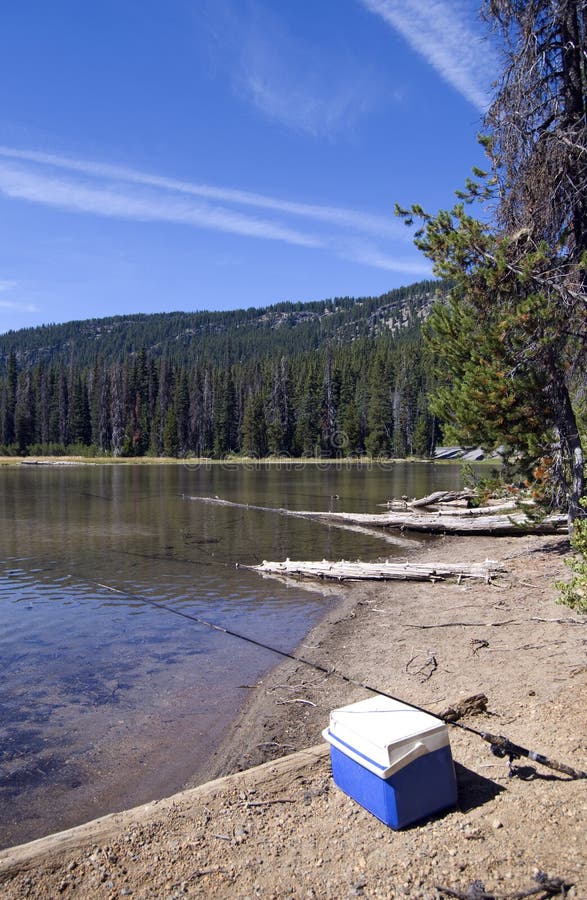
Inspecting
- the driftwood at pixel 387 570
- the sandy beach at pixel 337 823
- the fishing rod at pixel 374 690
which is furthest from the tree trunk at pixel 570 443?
the fishing rod at pixel 374 690

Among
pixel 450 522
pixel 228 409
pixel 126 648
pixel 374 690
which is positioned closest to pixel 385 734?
pixel 374 690

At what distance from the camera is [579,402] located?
1747 centimetres

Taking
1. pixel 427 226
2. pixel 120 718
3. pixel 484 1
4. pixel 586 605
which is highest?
pixel 484 1

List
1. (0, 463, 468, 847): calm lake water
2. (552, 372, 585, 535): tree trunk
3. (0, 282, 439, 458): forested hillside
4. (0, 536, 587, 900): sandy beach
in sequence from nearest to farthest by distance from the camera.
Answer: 1. (0, 536, 587, 900): sandy beach
2. (0, 463, 468, 847): calm lake water
3. (552, 372, 585, 535): tree trunk
4. (0, 282, 439, 458): forested hillside

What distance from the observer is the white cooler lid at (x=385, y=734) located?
4.91 metres

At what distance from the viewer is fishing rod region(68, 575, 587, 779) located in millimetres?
5468

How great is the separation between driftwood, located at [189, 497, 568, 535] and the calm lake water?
157 cm

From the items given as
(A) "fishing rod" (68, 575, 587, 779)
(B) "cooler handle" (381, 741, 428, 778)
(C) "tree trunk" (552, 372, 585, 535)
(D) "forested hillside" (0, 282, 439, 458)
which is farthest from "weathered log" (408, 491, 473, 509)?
(D) "forested hillside" (0, 282, 439, 458)

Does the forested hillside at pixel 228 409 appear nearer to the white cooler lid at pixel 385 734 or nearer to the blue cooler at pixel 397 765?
the white cooler lid at pixel 385 734

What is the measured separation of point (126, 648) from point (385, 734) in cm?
784

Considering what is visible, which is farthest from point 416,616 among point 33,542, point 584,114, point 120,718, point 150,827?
point 33,542

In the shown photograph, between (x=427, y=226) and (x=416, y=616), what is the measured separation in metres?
8.92

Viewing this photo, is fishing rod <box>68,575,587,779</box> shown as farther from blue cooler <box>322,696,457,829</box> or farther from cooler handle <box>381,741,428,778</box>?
cooler handle <box>381,741,428,778</box>

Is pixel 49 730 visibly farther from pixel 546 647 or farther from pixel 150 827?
pixel 546 647
